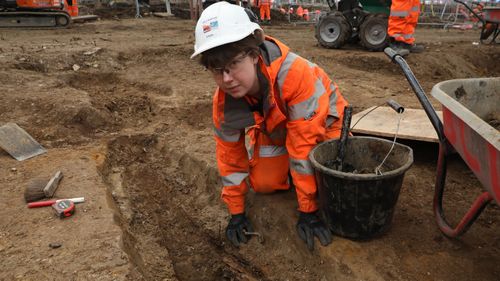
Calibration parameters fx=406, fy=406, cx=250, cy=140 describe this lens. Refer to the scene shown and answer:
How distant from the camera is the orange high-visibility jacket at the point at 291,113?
258 cm

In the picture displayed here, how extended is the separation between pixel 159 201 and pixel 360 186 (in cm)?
213

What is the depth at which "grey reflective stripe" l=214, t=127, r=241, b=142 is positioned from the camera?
114 inches

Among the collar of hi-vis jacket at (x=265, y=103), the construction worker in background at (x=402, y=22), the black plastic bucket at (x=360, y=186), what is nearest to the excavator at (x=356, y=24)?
the construction worker in background at (x=402, y=22)

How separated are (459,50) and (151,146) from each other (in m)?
7.35

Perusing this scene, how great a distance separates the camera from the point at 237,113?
2.77m

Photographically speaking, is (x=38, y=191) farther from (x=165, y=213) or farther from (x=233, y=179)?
(x=233, y=179)

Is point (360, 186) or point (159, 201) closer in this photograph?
point (360, 186)

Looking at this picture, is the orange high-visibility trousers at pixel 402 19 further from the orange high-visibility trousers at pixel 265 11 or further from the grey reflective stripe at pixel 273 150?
the orange high-visibility trousers at pixel 265 11

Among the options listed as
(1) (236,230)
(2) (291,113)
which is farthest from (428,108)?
(1) (236,230)

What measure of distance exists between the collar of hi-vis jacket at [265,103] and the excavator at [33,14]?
38.2 ft

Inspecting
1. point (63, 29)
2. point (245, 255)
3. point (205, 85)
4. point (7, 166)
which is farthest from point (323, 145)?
point (63, 29)

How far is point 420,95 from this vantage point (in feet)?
8.23

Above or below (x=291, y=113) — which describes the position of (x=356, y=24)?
above

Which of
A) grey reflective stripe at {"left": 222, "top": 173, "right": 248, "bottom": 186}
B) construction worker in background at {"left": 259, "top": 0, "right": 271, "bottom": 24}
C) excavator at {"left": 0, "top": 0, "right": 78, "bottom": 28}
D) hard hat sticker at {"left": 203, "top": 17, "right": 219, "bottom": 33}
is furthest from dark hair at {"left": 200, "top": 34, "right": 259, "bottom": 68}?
construction worker in background at {"left": 259, "top": 0, "right": 271, "bottom": 24}
